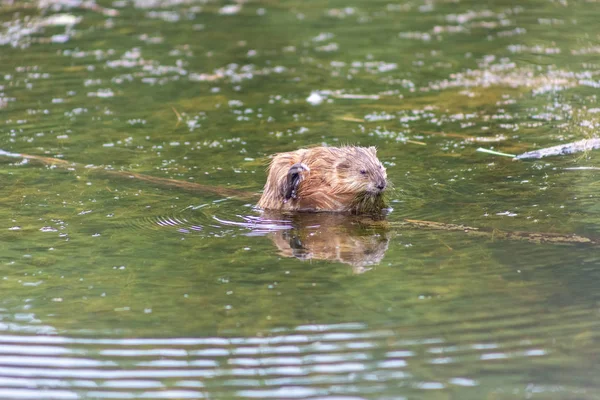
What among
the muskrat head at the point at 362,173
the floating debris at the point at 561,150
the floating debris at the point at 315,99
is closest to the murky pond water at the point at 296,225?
the floating debris at the point at 315,99

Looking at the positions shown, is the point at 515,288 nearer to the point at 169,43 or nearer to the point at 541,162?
the point at 541,162

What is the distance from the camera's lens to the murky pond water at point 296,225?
5000mm

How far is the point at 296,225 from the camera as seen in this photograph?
7.65 meters

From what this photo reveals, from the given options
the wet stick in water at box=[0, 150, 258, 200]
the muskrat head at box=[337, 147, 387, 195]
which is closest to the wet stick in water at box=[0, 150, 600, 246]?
the wet stick in water at box=[0, 150, 258, 200]

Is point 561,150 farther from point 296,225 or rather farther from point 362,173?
point 296,225

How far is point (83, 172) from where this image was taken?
30.3 ft

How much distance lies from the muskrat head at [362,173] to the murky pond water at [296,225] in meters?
0.30

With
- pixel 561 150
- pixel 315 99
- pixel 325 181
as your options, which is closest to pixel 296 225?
pixel 325 181

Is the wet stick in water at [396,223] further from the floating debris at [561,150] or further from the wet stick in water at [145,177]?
the floating debris at [561,150]

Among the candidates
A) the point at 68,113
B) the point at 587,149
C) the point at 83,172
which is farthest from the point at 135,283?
the point at 68,113

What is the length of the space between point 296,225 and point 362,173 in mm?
707

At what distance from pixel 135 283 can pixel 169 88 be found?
6859 mm

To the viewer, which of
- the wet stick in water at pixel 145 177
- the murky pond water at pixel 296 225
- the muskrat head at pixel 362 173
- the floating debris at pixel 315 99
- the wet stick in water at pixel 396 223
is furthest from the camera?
the floating debris at pixel 315 99

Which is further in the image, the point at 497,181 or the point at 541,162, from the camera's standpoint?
the point at 541,162
